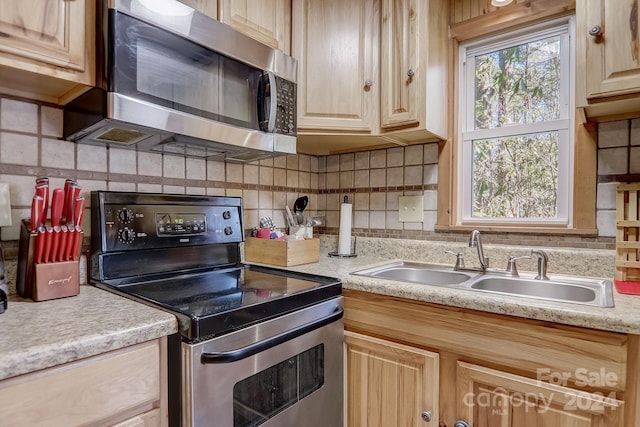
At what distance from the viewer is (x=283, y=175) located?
187cm

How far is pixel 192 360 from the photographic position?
80cm

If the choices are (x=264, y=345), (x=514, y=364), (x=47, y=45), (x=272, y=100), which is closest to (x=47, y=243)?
(x=47, y=45)

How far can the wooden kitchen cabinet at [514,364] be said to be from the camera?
84 cm

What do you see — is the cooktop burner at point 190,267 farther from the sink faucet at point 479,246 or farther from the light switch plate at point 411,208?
the light switch plate at point 411,208

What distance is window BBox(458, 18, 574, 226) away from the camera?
58.1 inches

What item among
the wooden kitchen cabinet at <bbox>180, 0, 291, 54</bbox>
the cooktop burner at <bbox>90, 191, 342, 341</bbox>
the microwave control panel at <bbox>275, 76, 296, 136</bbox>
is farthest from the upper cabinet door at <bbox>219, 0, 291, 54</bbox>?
the cooktop burner at <bbox>90, 191, 342, 341</bbox>

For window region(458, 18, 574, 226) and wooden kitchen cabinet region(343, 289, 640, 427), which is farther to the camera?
window region(458, 18, 574, 226)

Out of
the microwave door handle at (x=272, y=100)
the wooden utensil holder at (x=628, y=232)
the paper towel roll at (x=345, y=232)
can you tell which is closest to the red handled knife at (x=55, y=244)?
the microwave door handle at (x=272, y=100)

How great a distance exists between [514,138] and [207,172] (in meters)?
1.35

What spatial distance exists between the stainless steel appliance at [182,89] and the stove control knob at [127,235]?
0.30 meters

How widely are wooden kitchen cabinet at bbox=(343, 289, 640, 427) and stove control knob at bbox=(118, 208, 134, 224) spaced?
0.84m

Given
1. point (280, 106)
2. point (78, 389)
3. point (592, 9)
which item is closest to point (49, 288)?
point (78, 389)

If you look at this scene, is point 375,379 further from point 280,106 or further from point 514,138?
point 514,138

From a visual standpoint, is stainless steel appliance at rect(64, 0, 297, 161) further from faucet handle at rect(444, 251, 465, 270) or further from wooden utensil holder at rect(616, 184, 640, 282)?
wooden utensil holder at rect(616, 184, 640, 282)
